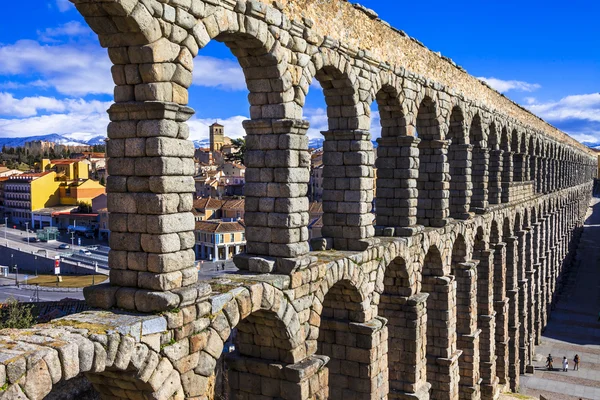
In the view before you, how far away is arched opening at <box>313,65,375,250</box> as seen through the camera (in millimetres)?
12672

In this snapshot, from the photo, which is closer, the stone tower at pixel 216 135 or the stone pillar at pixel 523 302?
the stone pillar at pixel 523 302

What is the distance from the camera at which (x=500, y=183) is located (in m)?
24.4

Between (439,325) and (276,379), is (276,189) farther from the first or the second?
(439,325)

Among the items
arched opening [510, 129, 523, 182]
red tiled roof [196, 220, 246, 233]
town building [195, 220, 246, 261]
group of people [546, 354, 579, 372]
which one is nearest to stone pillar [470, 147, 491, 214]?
arched opening [510, 129, 523, 182]

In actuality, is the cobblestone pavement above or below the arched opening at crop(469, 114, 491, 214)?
below

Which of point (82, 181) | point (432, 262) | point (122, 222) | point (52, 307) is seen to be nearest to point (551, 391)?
point (432, 262)

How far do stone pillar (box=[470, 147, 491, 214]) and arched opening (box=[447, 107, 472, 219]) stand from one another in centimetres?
204

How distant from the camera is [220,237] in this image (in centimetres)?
4678

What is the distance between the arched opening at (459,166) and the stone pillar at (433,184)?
238cm

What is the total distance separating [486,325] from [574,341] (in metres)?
14.3

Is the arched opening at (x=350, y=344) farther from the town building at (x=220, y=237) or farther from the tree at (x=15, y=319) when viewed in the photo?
the town building at (x=220, y=237)

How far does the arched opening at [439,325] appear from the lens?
1708 cm

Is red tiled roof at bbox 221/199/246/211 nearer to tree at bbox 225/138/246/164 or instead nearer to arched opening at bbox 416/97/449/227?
tree at bbox 225/138/246/164

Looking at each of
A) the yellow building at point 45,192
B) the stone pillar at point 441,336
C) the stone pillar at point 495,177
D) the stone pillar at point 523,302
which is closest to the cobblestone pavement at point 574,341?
the stone pillar at point 523,302
